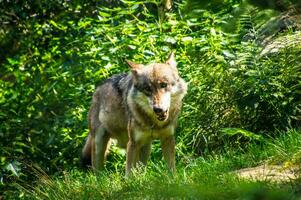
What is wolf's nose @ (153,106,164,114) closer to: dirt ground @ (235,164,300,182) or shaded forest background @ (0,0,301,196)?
shaded forest background @ (0,0,301,196)

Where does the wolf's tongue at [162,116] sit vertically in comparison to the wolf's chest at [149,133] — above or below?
above

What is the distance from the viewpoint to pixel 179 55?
31.8 ft

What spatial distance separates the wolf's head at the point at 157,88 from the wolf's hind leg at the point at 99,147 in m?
1.23

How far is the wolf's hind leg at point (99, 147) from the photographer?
8.64 meters

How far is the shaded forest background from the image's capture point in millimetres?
8039

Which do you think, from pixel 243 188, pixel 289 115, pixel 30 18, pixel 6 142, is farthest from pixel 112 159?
pixel 243 188

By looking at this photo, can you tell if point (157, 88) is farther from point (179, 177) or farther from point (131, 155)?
point (179, 177)

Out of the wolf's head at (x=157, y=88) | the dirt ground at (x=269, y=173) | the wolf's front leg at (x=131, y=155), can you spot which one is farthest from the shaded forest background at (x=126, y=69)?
the dirt ground at (x=269, y=173)

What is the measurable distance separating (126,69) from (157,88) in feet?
7.89

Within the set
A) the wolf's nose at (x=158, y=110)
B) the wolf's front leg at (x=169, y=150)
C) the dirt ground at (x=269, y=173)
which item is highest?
the wolf's nose at (x=158, y=110)

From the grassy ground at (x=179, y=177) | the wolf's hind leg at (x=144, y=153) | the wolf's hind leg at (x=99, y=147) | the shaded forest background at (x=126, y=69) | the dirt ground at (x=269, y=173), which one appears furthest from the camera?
the wolf's hind leg at (x=99, y=147)

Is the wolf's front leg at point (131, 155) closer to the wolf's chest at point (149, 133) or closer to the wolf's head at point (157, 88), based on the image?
the wolf's chest at point (149, 133)

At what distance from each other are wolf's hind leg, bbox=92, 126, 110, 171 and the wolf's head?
123 centimetres

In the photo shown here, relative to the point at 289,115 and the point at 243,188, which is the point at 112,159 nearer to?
the point at 289,115
